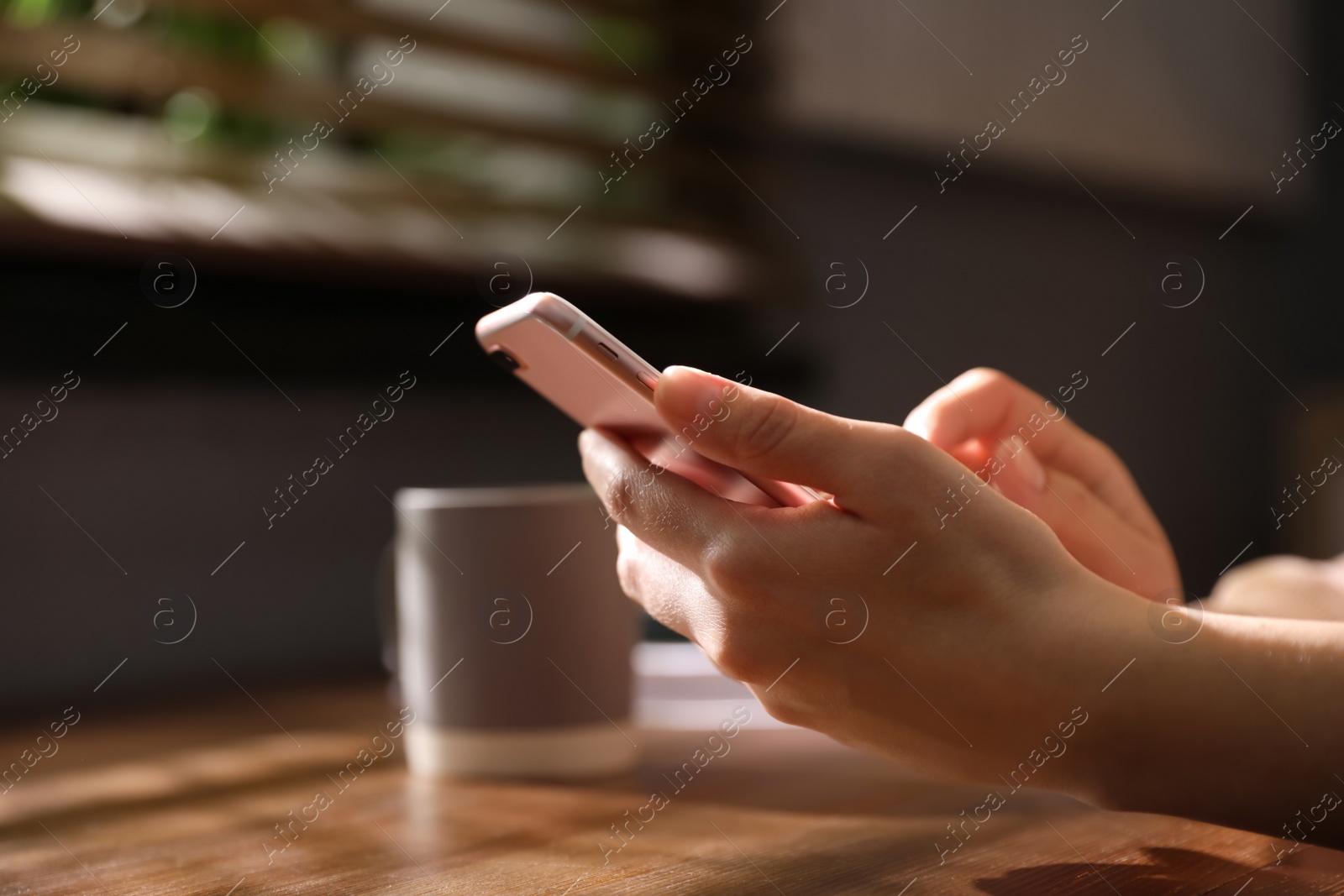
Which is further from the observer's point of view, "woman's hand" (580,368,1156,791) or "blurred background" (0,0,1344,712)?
"blurred background" (0,0,1344,712)

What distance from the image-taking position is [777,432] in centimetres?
44

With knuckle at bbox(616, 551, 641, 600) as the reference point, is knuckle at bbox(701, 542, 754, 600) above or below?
below

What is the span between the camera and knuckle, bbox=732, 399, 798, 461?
1.43 feet

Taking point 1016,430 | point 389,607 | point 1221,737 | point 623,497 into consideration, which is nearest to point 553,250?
point 389,607

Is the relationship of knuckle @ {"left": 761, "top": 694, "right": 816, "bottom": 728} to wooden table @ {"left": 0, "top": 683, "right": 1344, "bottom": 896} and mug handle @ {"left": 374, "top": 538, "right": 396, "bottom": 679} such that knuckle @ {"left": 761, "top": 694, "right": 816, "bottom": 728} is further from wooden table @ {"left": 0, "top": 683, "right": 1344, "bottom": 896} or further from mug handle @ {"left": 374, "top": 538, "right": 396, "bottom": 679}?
mug handle @ {"left": 374, "top": 538, "right": 396, "bottom": 679}

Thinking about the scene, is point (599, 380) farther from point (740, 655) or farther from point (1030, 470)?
point (1030, 470)

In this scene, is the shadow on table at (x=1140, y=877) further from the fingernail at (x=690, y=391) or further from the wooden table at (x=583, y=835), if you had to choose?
the fingernail at (x=690, y=391)

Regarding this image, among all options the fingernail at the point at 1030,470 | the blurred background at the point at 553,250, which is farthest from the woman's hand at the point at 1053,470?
the blurred background at the point at 553,250

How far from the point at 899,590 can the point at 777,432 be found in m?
0.08

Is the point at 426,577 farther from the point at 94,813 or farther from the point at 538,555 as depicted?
the point at 94,813

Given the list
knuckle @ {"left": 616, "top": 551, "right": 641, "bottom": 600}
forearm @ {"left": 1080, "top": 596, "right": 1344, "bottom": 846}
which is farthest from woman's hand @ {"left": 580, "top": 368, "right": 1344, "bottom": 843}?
knuckle @ {"left": 616, "top": 551, "right": 641, "bottom": 600}

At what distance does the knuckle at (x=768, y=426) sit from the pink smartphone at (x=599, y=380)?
0.01 m

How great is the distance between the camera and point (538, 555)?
0.66 m

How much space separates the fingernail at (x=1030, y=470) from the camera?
2.19 ft
